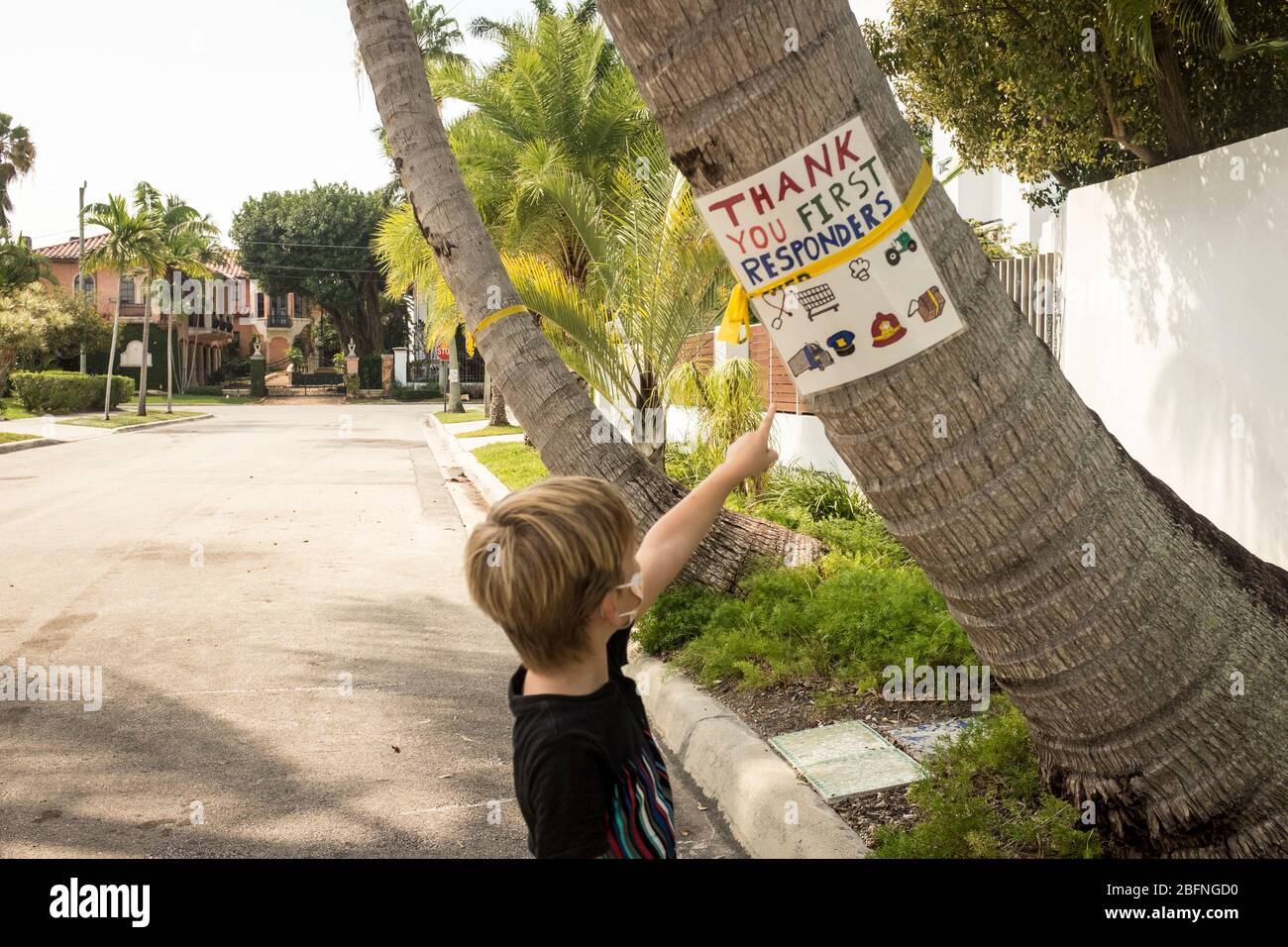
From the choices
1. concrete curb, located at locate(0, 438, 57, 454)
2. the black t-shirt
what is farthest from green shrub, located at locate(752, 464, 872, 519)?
concrete curb, located at locate(0, 438, 57, 454)

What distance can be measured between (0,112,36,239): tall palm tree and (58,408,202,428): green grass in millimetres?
21883

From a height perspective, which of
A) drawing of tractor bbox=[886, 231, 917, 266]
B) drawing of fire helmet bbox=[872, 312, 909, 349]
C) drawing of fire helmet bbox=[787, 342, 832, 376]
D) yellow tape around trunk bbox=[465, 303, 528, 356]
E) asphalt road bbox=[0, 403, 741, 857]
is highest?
yellow tape around trunk bbox=[465, 303, 528, 356]

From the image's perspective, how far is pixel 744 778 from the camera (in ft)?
14.2

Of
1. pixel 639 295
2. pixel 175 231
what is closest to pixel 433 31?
pixel 175 231

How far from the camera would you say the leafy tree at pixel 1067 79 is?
8094 mm

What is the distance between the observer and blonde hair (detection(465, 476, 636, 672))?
1.81 metres

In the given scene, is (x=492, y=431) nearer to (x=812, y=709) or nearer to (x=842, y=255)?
(x=812, y=709)

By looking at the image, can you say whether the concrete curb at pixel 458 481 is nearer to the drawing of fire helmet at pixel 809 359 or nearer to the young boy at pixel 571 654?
the drawing of fire helmet at pixel 809 359

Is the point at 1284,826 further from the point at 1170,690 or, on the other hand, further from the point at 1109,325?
the point at 1109,325

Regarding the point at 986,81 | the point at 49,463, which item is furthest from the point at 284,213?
the point at 986,81

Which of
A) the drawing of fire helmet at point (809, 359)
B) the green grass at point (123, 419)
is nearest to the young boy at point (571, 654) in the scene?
the drawing of fire helmet at point (809, 359)

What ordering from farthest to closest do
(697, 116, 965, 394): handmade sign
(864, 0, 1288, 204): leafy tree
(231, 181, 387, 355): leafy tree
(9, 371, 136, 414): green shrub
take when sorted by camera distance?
(231, 181, 387, 355): leafy tree < (9, 371, 136, 414): green shrub < (864, 0, 1288, 204): leafy tree < (697, 116, 965, 394): handmade sign

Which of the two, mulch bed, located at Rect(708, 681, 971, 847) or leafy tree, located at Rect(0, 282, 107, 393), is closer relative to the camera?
mulch bed, located at Rect(708, 681, 971, 847)

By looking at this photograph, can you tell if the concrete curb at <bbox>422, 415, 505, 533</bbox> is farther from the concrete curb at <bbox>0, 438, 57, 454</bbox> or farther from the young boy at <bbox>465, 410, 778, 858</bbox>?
the concrete curb at <bbox>0, 438, 57, 454</bbox>
